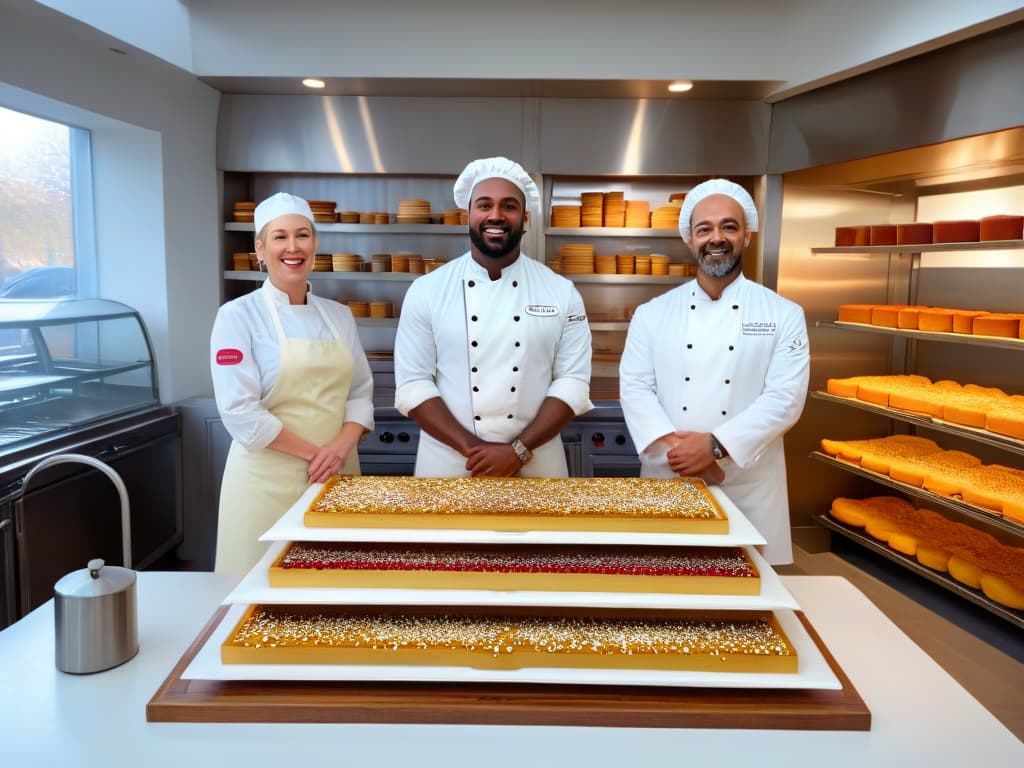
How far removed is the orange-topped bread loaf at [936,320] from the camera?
3.32 m

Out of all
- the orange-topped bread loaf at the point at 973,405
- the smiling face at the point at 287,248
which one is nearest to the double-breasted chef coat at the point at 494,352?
the smiling face at the point at 287,248

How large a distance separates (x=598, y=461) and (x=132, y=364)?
229 centimetres

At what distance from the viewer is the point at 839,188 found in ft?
13.8

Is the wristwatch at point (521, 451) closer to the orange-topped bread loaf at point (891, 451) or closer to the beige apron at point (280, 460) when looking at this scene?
the beige apron at point (280, 460)

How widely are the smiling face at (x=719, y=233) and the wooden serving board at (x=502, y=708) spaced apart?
1.55 m

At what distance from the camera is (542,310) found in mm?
2342

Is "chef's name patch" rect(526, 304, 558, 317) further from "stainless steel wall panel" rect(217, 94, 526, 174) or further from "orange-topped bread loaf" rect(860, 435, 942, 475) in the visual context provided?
"orange-topped bread loaf" rect(860, 435, 942, 475)

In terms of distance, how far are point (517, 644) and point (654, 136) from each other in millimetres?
3453

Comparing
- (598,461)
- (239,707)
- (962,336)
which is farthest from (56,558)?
(962,336)

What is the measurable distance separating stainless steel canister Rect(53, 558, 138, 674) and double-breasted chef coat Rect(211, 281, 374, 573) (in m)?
0.93

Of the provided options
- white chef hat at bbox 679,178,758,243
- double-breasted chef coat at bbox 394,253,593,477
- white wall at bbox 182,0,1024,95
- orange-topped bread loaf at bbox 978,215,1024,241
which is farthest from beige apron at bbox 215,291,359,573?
orange-topped bread loaf at bbox 978,215,1024,241

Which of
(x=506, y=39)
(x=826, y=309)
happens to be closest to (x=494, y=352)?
(x=506, y=39)

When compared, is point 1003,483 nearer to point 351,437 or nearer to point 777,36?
point 777,36

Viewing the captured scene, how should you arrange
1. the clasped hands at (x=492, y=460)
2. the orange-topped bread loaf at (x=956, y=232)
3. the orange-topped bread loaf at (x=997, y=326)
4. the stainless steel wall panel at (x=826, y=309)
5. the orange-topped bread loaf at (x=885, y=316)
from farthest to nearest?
the stainless steel wall panel at (x=826, y=309), the orange-topped bread loaf at (x=885, y=316), the orange-topped bread loaf at (x=956, y=232), the orange-topped bread loaf at (x=997, y=326), the clasped hands at (x=492, y=460)
